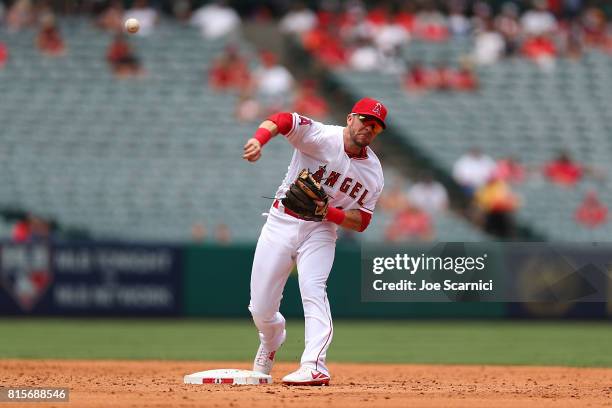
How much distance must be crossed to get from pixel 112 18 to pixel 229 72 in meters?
2.25

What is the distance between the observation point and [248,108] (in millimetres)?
19812

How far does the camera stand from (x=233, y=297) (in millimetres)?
16328

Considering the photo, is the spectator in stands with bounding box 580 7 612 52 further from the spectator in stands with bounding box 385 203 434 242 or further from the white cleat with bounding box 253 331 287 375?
the white cleat with bounding box 253 331 287 375

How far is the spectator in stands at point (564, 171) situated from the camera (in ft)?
63.3

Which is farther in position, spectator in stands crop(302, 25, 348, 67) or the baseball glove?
spectator in stands crop(302, 25, 348, 67)

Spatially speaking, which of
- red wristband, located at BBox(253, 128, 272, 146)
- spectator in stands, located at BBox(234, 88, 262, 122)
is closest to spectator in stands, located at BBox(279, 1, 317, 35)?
spectator in stands, located at BBox(234, 88, 262, 122)

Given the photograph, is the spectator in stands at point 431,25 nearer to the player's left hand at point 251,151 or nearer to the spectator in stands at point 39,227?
the spectator in stands at point 39,227

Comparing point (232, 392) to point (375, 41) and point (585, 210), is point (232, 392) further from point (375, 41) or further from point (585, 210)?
point (375, 41)

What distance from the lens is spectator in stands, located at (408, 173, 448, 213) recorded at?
18.5m

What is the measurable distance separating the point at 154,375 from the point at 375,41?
13.2 meters

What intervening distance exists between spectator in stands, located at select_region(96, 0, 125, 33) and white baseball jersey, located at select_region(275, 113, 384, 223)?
1339 centimetres

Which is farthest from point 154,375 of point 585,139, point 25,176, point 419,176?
point 585,139

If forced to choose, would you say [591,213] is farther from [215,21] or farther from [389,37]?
[215,21]

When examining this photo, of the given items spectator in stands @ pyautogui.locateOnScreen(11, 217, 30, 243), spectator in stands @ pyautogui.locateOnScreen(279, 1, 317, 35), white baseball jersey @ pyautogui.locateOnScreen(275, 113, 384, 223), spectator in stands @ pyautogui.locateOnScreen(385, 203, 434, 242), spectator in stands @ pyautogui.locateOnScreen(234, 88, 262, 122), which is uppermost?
spectator in stands @ pyautogui.locateOnScreen(279, 1, 317, 35)
